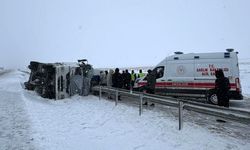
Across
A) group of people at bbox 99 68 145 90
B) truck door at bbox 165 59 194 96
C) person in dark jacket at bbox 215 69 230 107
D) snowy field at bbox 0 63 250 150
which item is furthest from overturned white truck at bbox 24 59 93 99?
person in dark jacket at bbox 215 69 230 107

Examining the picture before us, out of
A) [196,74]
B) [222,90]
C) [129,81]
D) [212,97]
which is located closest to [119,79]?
[129,81]

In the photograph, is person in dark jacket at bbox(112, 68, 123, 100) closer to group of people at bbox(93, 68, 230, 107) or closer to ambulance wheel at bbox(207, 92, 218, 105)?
group of people at bbox(93, 68, 230, 107)

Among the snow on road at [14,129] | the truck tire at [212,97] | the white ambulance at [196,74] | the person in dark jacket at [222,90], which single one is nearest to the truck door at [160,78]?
the white ambulance at [196,74]

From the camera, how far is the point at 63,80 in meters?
17.9

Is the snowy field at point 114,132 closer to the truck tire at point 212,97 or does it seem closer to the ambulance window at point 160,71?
the truck tire at point 212,97

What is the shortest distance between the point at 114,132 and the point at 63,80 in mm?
9808

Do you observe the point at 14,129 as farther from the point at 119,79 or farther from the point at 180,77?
the point at 180,77

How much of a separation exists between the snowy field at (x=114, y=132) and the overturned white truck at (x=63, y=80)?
559 centimetres

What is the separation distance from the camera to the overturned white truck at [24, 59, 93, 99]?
1765 cm

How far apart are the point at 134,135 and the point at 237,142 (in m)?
2.62

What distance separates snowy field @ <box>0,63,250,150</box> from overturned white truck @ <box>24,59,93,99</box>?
559cm

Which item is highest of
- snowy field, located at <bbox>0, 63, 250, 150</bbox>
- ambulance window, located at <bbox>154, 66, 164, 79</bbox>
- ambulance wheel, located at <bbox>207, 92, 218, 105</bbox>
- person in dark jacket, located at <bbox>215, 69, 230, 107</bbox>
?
ambulance window, located at <bbox>154, 66, 164, 79</bbox>

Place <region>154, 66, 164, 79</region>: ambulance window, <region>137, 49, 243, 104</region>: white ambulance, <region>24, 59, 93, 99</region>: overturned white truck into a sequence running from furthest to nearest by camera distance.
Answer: <region>24, 59, 93, 99</region>: overturned white truck
<region>154, 66, 164, 79</region>: ambulance window
<region>137, 49, 243, 104</region>: white ambulance

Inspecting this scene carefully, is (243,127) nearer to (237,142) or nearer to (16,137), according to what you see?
(237,142)
